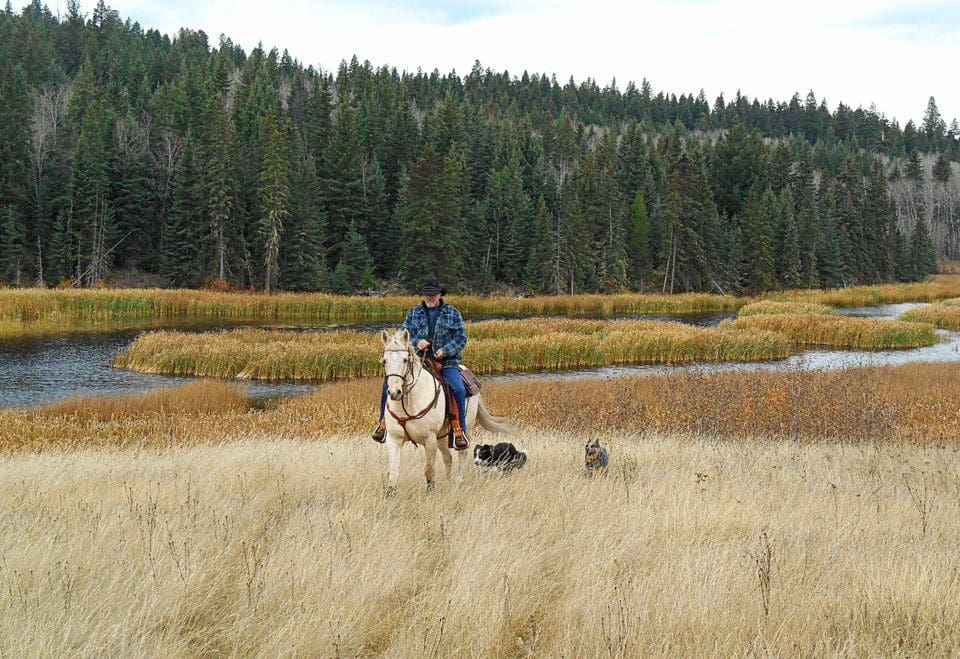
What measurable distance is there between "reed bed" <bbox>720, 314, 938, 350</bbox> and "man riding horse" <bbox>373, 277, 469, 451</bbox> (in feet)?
105

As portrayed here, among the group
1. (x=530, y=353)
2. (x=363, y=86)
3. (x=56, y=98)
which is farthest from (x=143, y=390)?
(x=363, y=86)

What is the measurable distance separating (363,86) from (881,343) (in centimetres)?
8879

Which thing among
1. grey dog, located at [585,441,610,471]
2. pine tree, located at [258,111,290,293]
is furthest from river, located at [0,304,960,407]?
pine tree, located at [258,111,290,293]

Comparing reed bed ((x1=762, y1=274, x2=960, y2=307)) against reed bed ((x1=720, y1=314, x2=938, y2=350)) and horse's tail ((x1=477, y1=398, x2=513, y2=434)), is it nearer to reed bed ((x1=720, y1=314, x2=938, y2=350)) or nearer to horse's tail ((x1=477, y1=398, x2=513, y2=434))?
reed bed ((x1=720, y1=314, x2=938, y2=350))

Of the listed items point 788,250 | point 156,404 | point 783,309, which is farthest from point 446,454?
point 788,250

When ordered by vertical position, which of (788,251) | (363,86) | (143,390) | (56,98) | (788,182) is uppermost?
(363,86)

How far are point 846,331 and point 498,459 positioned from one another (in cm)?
3557

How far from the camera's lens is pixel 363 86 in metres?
106

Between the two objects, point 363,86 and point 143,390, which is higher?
point 363,86

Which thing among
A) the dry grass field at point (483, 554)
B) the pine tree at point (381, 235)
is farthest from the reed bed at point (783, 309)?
the dry grass field at point (483, 554)

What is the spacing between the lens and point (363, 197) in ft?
238

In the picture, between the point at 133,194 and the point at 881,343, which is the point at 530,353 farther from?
the point at 133,194

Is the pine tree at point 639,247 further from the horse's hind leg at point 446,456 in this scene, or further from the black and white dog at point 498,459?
the horse's hind leg at point 446,456

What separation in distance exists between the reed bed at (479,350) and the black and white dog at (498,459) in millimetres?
17891
